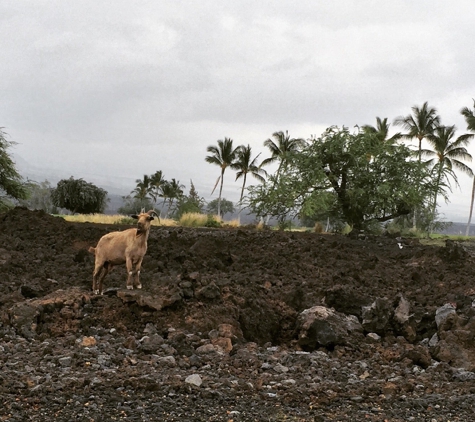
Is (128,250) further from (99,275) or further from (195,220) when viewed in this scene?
(195,220)

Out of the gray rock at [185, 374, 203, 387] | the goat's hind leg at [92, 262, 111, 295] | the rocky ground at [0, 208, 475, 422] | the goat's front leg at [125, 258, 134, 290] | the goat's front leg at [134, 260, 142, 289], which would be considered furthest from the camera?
the goat's hind leg at [92, 262, 111, 295]

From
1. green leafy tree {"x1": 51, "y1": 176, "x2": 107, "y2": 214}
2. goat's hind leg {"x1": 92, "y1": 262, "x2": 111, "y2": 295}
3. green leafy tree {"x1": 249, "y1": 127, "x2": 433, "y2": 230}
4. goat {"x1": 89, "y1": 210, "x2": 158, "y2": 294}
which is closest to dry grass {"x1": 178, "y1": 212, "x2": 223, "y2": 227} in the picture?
green leafy tree {"x1": 249, "y1": 127, "x2": 433, "y2": 230}

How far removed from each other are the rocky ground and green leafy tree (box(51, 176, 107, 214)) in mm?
33162

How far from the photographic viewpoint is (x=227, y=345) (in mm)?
7043

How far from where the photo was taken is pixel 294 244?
1664 cm

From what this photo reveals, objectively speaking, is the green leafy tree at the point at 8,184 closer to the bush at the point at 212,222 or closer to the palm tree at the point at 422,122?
the bush at the point at 212,222

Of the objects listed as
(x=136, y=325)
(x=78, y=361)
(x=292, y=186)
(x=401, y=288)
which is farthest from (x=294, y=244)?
(x=78, y=361)

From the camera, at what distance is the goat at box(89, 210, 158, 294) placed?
8.19m

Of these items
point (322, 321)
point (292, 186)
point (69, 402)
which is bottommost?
point (69, 402)

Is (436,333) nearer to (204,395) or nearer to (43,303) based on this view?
(204,395)

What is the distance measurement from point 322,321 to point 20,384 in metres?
3.89

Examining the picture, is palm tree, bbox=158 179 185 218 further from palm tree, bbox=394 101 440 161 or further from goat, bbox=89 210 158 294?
goat, bbox=89 210 158 294

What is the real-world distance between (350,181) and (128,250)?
1759 centimetres

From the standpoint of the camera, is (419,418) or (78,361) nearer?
(419,418)
